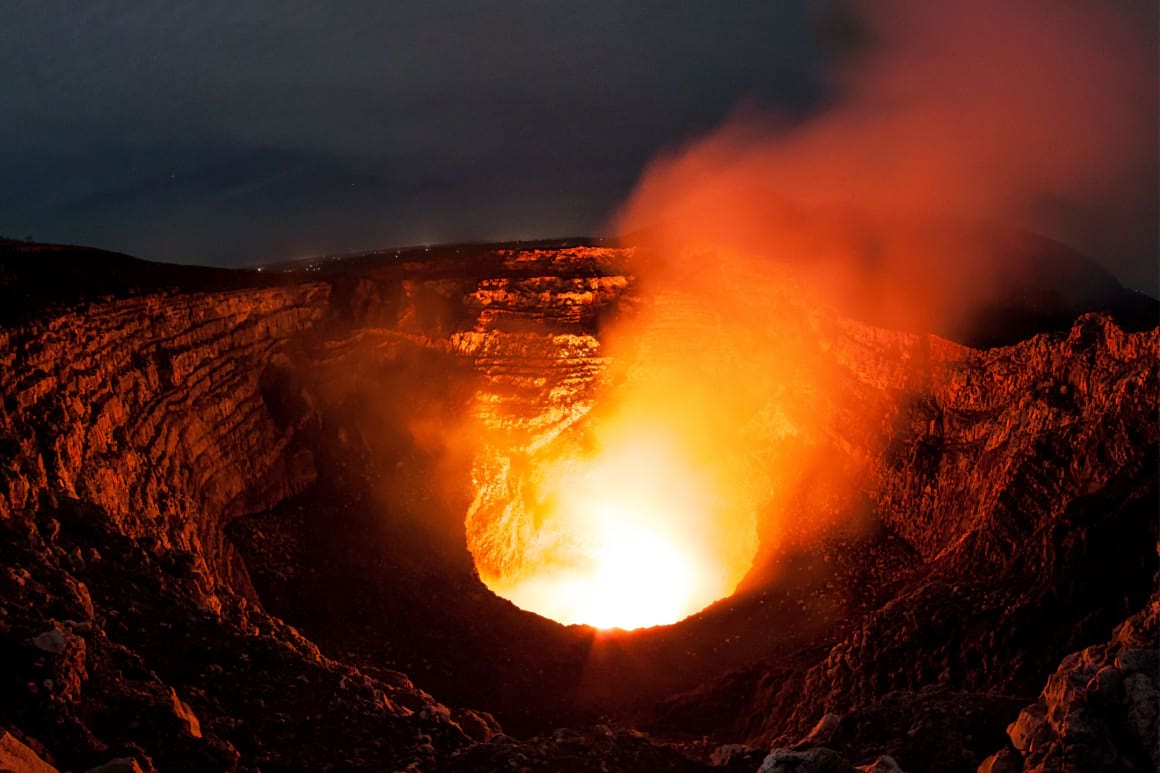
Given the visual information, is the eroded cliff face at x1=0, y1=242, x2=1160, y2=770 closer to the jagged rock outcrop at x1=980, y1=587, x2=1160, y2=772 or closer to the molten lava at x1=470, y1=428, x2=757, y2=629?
the jagged rock outcrop at x1=980, y1=587, x2=1160, y2=772

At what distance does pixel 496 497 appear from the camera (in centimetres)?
3114

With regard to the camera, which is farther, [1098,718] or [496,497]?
[496,497]

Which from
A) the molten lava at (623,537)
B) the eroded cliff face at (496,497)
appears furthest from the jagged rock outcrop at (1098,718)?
the molten lava at (623,537)

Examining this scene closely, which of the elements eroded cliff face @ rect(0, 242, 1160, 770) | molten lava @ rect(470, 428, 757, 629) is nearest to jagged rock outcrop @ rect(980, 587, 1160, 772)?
eroded cliff face @ rect(0, 242, 1160, 770)

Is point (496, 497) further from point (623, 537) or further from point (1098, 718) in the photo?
point (1098, 718)

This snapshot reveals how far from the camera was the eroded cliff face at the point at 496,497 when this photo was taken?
34.5 ft

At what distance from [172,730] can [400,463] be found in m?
20.5

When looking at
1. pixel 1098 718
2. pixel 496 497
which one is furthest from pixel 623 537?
pixel 1098 718

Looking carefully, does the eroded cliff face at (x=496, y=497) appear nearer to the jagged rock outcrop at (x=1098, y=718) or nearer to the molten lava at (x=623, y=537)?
the jagged rock outcrop at (x=1098, y=718)

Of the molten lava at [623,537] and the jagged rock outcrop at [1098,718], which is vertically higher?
the molten lava at [623,537]

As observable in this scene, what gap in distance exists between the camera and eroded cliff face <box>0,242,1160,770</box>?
34.5 ft

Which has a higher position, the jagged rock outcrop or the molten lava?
the molten lava

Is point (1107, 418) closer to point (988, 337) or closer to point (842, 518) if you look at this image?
point (988, 337)

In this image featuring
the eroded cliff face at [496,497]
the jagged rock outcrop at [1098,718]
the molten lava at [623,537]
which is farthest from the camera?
the molten lava at [623,537]
